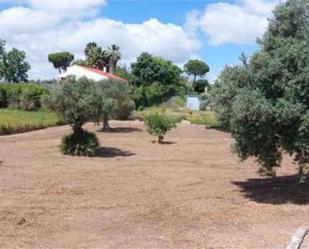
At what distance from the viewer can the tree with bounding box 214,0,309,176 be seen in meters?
14.9

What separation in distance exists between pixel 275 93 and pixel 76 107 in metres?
13.3

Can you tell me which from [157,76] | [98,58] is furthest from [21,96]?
[98,58]

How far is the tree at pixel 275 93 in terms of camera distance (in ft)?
48.7

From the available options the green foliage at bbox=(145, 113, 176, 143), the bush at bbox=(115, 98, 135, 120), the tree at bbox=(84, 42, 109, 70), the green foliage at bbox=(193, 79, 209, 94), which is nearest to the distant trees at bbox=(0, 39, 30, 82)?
the tree at bbox=(84, 42, 109, 70)

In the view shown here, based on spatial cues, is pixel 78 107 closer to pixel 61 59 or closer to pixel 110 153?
pixel 110 153

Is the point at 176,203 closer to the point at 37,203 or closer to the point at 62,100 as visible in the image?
the point at 37,203

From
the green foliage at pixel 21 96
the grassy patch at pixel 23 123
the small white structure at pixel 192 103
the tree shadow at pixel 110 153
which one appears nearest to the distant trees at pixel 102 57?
the small white structure at pixel 192 103

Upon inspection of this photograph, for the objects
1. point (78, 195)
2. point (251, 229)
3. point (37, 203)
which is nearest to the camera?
point (251, 229)

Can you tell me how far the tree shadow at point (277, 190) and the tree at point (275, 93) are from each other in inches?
30.2

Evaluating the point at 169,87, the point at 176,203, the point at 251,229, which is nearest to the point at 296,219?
the point at 251,229

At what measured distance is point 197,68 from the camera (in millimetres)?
123875

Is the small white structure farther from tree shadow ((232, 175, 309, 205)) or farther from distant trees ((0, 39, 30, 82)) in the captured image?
tree shadow ((232, 175, 309, 205))

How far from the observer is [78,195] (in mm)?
16656

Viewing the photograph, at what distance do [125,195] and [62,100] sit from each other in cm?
1115
